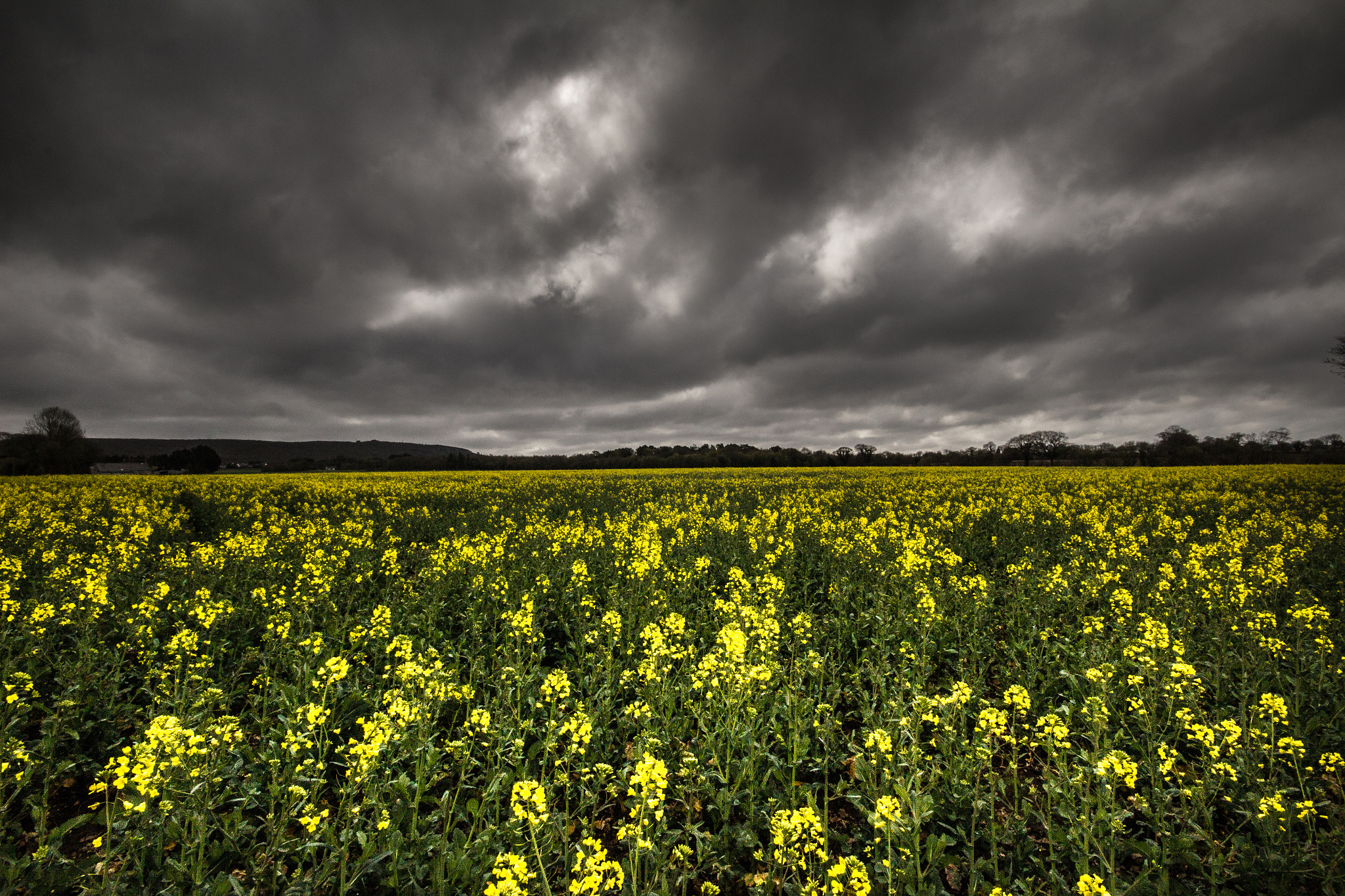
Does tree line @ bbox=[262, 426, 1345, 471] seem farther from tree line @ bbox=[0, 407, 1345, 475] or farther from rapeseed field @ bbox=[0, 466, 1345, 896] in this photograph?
rapeseed field @ bbox=[0, 466, 1345, 896]

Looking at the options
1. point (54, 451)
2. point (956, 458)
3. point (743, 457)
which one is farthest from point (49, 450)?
point (956, 458)

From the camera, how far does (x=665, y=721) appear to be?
4.38m

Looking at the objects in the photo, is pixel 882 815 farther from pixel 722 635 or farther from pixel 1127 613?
pixel 1127 613

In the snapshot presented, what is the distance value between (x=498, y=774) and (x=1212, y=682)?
23.4 feet

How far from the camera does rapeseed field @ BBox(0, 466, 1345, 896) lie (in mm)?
3088

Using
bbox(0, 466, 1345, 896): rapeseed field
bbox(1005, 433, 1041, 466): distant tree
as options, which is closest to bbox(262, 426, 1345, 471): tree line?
bbox(1005, 433, 1041, 466): distant tree

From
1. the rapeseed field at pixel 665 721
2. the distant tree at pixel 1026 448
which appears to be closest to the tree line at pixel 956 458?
the distant tree at pixel 1026 448

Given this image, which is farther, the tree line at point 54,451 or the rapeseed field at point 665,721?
the tree line at point 54,451

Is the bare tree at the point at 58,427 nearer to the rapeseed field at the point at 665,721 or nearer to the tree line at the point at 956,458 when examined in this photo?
the tree line at the point at 956,458

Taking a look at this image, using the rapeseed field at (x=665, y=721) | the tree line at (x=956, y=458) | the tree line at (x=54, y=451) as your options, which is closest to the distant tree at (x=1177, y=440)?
the tree line at (x=956, y=458)

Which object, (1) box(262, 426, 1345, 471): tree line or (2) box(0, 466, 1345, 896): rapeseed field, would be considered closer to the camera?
(2) box(0, 466, 1345, 896): rapeseed field

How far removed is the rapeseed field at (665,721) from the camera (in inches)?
122

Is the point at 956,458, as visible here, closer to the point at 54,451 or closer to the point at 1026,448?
the point at 1026,448

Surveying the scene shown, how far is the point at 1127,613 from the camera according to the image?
695 cm
